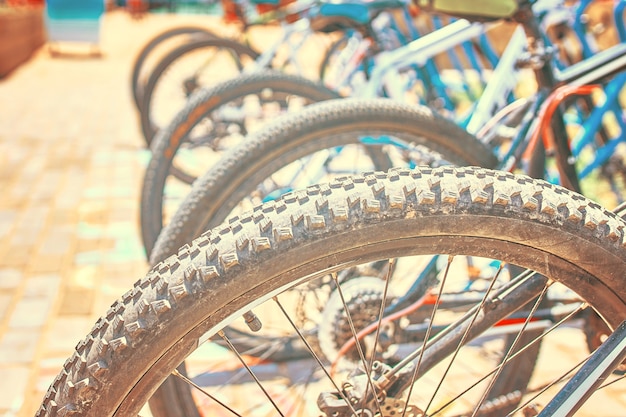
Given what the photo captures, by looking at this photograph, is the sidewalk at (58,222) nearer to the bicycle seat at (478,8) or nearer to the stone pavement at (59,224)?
the stone pavement at (59,224)

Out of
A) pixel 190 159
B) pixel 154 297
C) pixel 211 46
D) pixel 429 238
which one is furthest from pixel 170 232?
pixel 190 159

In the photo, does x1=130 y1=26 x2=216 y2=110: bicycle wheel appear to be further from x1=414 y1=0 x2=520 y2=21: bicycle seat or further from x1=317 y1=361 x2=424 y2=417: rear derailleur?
x1=317 y1=361 x2=424 y2=417: rear derailleur

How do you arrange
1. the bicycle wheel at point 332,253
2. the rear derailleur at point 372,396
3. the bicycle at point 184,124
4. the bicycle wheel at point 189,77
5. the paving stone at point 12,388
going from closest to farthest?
the bicycle wheel at point 332,253, the rear derailleur at point 372,396, the paving stone at point 12,388, the bicycle at point 184,124, the bicycle wheel at point 189,77

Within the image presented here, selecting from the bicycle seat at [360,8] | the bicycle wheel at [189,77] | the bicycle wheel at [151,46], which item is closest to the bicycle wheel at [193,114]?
the bicycle seat at [360,8]

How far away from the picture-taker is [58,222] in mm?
4035

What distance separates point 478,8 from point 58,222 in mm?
2995

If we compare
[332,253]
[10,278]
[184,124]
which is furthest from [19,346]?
[332,253]

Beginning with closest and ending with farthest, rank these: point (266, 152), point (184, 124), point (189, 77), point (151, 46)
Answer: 1. point (266, 152)
2. point (184, 124)
3. point (151, 46)
4. point (189, 77)

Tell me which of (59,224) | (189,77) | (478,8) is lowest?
(478,8)

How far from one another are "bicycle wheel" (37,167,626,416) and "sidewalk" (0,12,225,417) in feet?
4.76

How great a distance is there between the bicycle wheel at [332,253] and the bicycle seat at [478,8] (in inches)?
41.4

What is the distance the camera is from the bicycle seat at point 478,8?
2.16 m

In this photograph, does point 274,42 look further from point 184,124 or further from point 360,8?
point 184,124

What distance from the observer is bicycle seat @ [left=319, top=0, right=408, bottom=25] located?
379 cm
